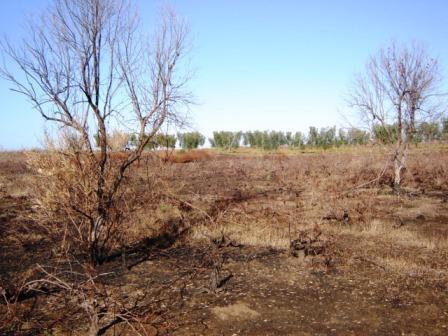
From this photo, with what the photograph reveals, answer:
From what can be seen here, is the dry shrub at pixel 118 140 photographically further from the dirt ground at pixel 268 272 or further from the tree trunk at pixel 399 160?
the tree trunk at pixel 399 160

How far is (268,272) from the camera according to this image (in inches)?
248

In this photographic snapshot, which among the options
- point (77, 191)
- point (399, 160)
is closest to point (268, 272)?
point (77, 191)

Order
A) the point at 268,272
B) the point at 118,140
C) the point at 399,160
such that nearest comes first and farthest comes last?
the point at 268,272
the point at 118,140
the point at 399,160

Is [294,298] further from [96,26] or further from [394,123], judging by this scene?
[394,123]

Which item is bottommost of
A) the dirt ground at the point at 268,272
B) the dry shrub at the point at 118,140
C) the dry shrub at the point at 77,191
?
the dirt ground at the point at 268,272

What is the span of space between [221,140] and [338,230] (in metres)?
50.5

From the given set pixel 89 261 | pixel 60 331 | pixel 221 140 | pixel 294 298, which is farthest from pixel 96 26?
pixel 221 140

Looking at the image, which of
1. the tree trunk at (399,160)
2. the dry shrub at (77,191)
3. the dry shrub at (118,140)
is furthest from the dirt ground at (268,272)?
the tree trunk at (399,160)

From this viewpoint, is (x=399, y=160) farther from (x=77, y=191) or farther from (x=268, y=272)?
(x=77, y=191)

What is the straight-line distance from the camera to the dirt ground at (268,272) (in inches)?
182

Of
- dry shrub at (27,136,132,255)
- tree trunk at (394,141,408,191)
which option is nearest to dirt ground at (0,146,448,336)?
dry shrub at (27,136,132,255)

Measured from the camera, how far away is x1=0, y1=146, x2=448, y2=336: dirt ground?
15.2 feet

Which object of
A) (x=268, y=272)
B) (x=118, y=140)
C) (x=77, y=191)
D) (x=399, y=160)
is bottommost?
(x=268, y=272)

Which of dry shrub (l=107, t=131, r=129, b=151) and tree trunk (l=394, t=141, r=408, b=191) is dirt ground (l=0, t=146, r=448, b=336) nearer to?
dry shrub (l=107, t=131, r=129, b=151)
